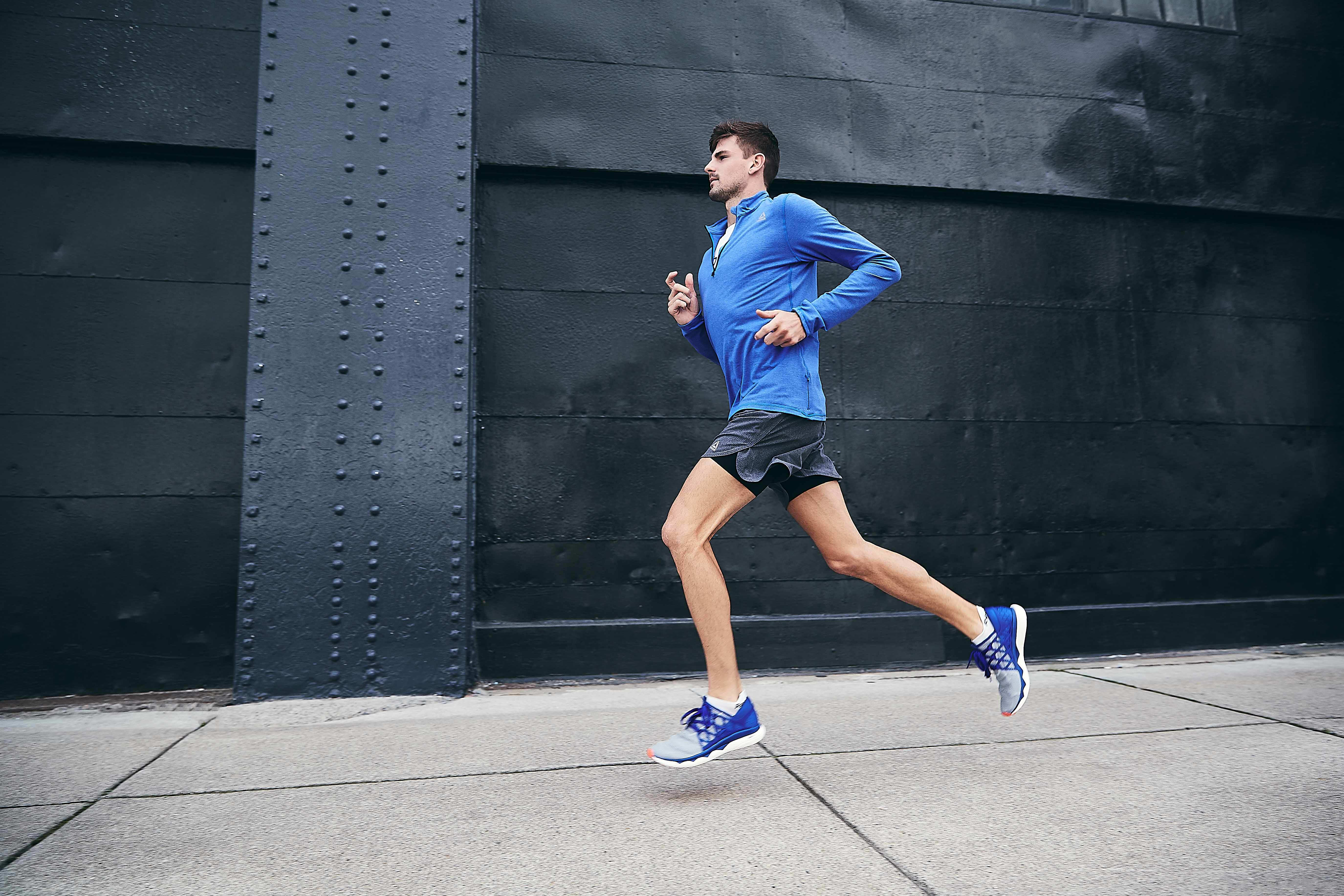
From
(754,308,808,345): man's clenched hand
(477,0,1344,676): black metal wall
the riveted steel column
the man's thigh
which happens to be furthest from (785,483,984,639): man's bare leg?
the riveted steel column

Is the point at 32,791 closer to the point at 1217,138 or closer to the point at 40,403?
the point at 40,403

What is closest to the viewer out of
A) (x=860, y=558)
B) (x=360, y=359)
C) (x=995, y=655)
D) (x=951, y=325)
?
(x=860, y=558)

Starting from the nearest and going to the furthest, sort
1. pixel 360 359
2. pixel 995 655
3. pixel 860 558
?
pixel 860 558
pixel 995 655
pixel 360 359

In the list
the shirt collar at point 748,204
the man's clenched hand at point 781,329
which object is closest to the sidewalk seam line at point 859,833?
the man's clenched hand at point 781,329

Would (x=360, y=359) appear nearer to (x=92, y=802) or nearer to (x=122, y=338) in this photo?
(x=122, y=338)

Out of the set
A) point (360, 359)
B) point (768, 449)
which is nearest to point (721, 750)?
point (768, 449)

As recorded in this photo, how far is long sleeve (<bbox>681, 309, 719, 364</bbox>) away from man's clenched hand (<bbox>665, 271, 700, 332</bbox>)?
0.02m

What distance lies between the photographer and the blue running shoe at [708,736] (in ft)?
8.19

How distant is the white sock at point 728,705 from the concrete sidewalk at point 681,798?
0.79 ft

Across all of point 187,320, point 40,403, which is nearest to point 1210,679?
point 187,320

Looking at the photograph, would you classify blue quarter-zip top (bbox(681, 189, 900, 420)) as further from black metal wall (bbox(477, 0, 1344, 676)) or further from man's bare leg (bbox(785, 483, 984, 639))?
black metal wall (bbox(477, 0, 1344, 676))

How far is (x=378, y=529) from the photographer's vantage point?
13.2 feet

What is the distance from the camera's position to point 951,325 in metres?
4.91

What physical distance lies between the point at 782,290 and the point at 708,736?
4.79 feet
